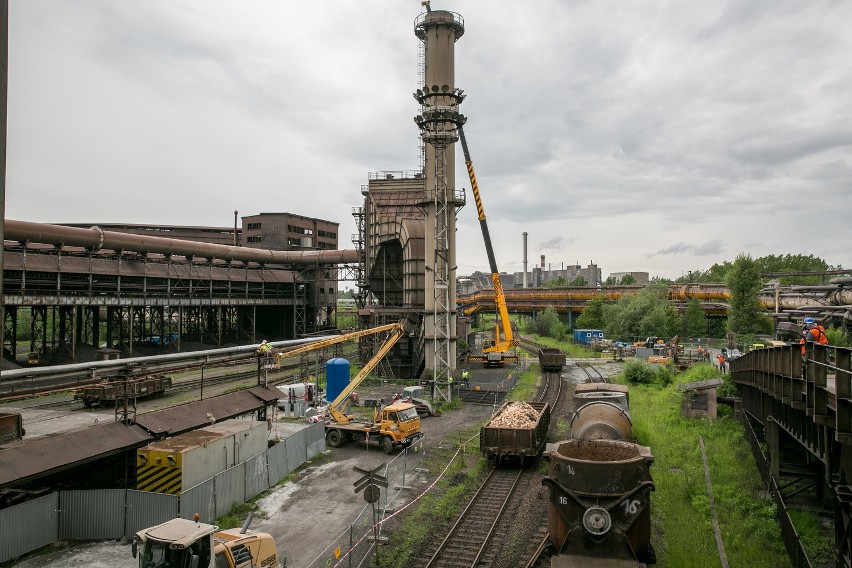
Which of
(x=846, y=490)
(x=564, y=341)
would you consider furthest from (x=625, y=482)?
(x=564, y=341)

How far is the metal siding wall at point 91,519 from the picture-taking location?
14688mm

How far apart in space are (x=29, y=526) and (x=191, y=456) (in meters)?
4.01

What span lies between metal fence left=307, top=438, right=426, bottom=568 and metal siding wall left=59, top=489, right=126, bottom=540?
19.0 feet

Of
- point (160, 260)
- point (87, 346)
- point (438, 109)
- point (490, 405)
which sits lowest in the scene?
point (490, 405)

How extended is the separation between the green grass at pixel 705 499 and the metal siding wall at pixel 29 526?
50.6ft

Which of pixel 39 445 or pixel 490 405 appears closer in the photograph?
pixel 39 445

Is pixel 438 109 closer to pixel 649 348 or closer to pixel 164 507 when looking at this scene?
pixel 164 507

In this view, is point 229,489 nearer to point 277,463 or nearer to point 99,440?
point 277,463

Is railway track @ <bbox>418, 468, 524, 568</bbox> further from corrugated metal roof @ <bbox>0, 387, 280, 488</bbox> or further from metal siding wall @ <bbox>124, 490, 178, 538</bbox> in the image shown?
corrugated metal roof @ <bbox>0, 387, 280, 488</bbox>

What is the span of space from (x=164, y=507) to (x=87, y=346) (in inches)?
1344

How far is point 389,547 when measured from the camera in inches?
551

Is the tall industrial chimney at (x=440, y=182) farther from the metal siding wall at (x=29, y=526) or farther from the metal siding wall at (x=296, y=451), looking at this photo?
the metal siding wall at (x=29, y=526)

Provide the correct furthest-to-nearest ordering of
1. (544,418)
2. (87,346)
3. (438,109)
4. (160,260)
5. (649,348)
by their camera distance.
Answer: (649,348) → (160,260) → (87,346) → (438,109) → (544,418)

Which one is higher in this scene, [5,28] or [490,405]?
[5,28]
